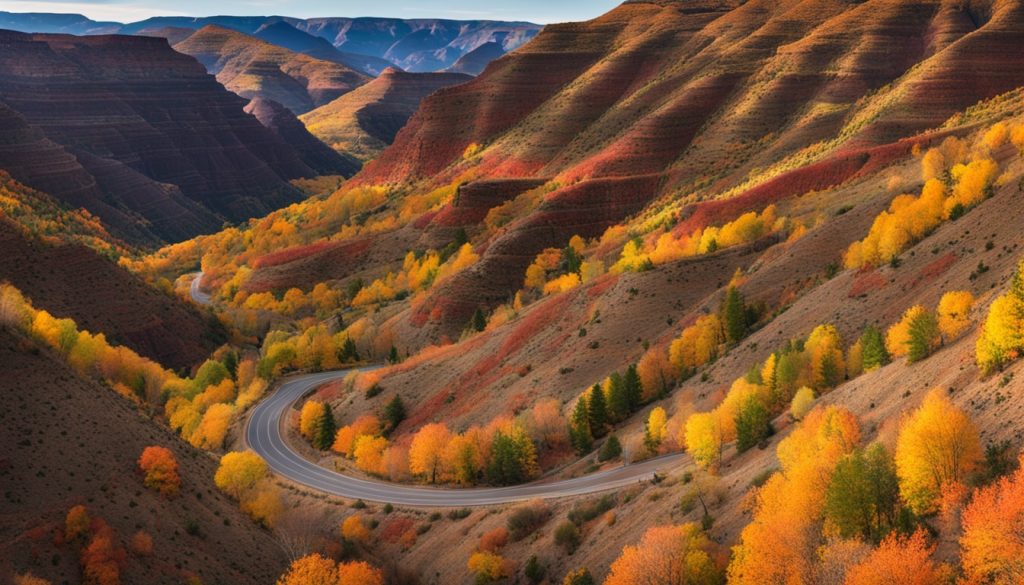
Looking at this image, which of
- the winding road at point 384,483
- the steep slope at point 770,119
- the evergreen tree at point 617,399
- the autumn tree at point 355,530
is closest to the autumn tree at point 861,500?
the winding road at point 384,483

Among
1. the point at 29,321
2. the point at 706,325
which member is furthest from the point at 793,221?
the point at 29,321

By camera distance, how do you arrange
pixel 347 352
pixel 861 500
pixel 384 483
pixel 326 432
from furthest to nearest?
1. pixel 347 352
2. pixel 326 432
3. pixel 384 483
4. pixel 861 500

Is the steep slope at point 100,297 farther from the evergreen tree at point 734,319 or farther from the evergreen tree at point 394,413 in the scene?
the evergreen tree at point 734,319

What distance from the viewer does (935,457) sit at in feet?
128

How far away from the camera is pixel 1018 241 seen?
65.0 m

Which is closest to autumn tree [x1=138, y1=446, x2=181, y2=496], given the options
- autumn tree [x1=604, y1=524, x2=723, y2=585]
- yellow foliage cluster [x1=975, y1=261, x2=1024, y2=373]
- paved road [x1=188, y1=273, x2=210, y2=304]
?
autumn tree [x1=604, y1=524, x2=723, y2=585]

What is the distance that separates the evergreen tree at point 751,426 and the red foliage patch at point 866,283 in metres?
20.2

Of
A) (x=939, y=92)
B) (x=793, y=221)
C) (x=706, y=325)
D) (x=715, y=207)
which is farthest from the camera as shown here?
(x=939, y=92)

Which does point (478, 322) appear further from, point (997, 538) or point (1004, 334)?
point (997, 538)

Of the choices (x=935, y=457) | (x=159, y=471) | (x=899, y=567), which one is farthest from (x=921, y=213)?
(x=159, y=471)

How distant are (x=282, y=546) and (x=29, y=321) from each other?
49179 mm

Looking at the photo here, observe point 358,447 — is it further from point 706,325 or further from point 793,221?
point 793,221

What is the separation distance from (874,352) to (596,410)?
24429mm

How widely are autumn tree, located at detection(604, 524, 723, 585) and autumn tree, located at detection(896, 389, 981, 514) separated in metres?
9.67
